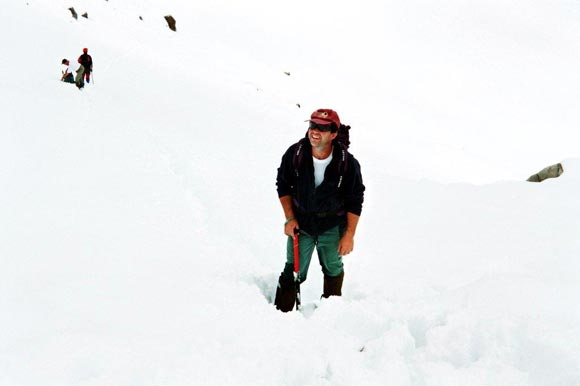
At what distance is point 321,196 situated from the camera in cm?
349

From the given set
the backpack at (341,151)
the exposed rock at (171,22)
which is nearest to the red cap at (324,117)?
the backpack at (341,151)

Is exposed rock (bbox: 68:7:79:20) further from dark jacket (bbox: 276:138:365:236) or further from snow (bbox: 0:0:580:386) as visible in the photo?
dark jacket (bbox: 276:138:365:236)

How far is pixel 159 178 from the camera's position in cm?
654

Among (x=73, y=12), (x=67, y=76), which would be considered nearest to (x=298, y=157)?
(x=67, y=76)

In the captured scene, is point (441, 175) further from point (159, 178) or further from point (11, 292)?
point (11, 292)

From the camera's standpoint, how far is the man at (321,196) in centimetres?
335

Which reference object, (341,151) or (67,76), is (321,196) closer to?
(341,151)

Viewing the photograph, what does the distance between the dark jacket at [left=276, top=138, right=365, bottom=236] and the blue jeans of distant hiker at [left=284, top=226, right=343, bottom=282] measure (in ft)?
0.30

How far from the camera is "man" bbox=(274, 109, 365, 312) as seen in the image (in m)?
3.35

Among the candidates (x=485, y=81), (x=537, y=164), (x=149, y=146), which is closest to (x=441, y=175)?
(x=149, y=146)

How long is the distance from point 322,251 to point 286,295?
51cm

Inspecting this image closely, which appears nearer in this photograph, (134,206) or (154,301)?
(154,301)

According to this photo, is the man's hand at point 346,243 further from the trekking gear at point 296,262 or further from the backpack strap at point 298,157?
the backpack strap at point 298,157

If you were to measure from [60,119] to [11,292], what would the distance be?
6.04 meters
